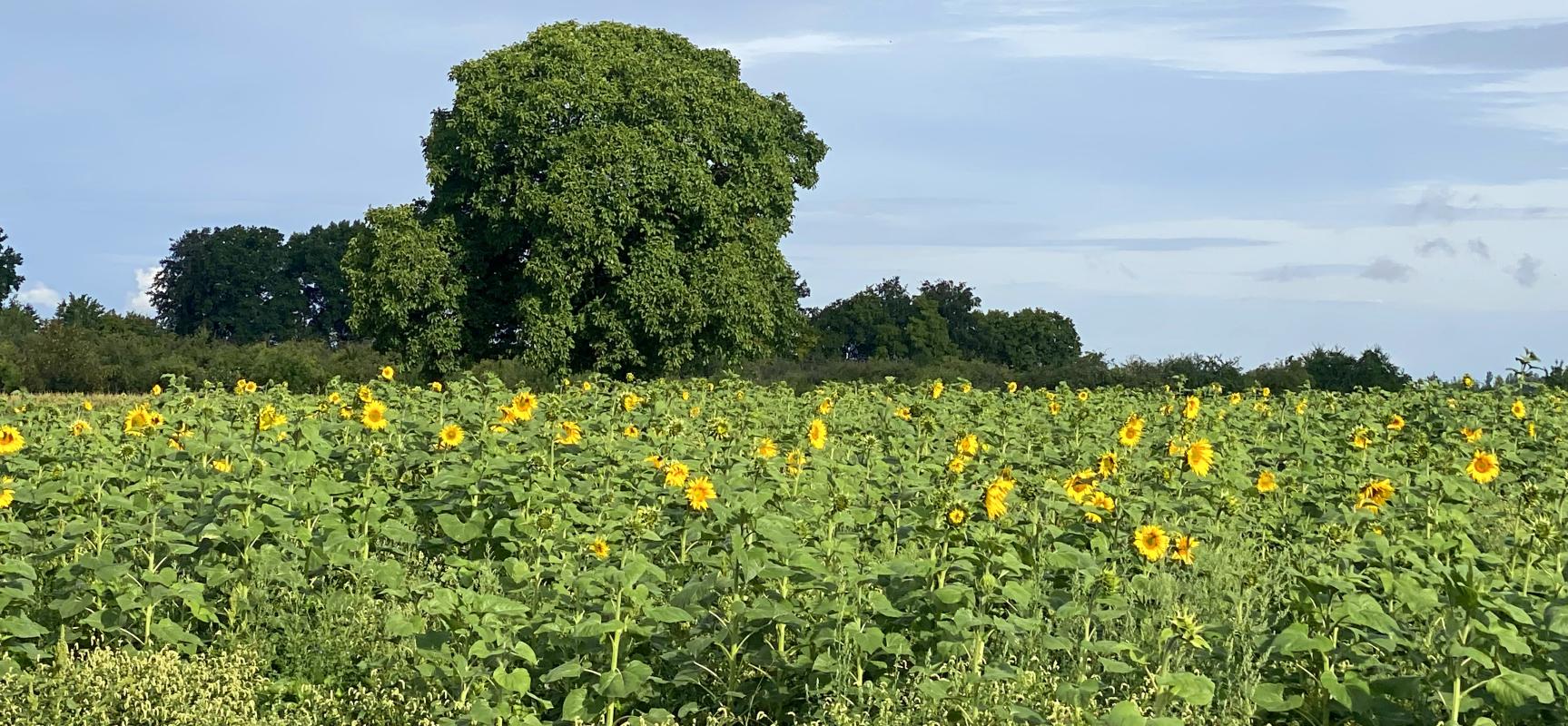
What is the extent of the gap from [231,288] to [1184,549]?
81347 millimetres

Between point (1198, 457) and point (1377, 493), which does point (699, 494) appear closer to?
point (1198, 457)

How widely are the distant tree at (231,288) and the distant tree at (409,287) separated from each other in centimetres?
5239

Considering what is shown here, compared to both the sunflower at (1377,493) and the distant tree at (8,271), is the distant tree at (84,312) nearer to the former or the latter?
the distant tree at (8,271)

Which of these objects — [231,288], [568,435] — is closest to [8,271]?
[231,288]

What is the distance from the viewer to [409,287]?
30344 mm

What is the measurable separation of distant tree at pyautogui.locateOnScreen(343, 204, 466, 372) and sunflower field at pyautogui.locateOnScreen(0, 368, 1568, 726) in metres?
19.9

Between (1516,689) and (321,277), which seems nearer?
(1516,689)

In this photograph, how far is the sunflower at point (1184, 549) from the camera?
7.09 metres

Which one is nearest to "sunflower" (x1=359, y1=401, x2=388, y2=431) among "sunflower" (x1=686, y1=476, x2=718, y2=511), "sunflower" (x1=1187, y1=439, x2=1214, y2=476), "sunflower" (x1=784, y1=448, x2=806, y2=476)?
"sunflower" (x1=784, y1=448, x2=806, y2=476)

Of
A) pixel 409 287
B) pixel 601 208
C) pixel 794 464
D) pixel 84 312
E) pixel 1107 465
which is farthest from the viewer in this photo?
pixel 84 312

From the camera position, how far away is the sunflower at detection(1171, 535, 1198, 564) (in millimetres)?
7094

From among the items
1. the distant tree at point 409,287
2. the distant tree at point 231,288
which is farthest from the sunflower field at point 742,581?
the distant tree at point 231,288

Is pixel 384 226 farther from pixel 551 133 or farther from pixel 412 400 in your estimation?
pixel 412 400

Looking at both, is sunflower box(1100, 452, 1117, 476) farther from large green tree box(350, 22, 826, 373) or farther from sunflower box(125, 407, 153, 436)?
large green tree box(350, 22, 826, 373)
